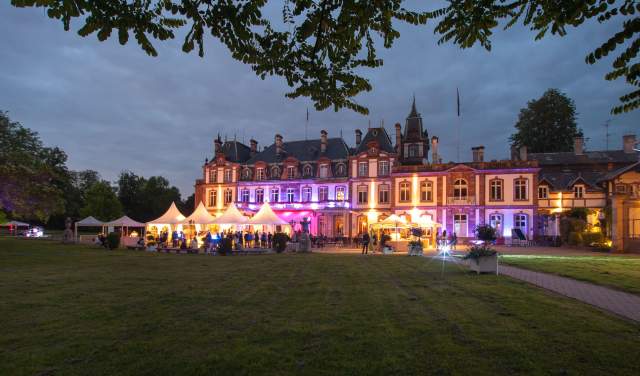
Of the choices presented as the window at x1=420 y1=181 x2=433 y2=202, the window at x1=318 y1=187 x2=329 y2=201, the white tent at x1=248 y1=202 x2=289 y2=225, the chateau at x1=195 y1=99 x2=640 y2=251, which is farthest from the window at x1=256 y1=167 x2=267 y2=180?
the white tent at x1=248 y1=202 x2=289 y2=225

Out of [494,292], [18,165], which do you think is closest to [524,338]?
[494,292]

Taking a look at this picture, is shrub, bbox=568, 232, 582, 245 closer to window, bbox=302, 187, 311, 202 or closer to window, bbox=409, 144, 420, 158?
window, bbox=409, 144, 420, 158

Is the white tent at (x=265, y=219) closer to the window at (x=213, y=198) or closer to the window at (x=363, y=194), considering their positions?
the window at (x=363, y=194)

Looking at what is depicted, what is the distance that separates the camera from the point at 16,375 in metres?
4.61

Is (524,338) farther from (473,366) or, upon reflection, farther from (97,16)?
(97,16)

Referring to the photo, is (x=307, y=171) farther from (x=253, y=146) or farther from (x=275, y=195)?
(x=253, y=146)

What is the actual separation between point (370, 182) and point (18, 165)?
27.9 meters

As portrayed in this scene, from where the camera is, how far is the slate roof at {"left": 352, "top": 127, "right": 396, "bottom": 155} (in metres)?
41.8

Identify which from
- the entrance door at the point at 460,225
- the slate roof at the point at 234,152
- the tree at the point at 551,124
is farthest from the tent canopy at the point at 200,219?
the tree at the point at 551,124

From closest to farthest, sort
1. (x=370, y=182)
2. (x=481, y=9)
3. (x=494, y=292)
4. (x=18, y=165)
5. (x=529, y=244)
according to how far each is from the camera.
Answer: (x=481, y=9) < (x=494, y=292) < (x=18, y=165) < (x=529, y=244) < (x=370, y=182)

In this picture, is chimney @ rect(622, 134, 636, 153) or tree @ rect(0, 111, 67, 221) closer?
tree @ rect(0, 111, 67, 221)

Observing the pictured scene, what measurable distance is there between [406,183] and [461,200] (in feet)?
16.3

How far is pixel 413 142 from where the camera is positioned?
1677 inches

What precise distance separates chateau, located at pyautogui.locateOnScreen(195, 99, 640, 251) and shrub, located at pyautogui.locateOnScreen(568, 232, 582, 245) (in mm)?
2694
